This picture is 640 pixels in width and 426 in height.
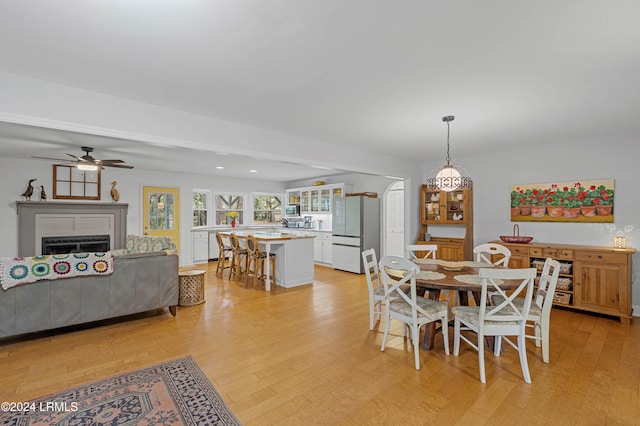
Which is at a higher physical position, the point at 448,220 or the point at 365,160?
the point at 365,160

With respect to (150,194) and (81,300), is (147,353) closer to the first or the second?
(81,300)

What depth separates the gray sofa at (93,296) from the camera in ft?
10.0

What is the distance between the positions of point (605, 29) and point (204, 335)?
412cm

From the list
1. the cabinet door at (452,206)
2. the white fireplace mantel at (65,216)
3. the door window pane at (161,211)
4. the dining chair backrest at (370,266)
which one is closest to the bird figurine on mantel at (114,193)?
the white fireplace mantel at (65,216)

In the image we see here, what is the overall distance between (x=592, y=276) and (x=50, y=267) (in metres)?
6.43

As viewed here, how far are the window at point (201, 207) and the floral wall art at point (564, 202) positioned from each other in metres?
7.08

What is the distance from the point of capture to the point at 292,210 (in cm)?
902

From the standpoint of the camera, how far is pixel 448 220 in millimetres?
5562

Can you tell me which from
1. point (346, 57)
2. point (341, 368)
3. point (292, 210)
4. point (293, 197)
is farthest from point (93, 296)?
point (293, 197)

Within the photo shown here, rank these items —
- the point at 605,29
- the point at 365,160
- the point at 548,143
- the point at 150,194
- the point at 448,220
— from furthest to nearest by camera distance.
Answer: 1. the point at 150,194
2. the point at 448,220
3. the point at 365,160
4. the point at 548,143
5. the point at 605,29

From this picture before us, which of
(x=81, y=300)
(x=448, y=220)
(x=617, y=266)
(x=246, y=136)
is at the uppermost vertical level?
(x=246, y=136)

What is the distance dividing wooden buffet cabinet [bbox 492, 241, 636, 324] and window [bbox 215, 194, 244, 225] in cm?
700

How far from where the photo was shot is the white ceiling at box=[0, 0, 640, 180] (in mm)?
1632

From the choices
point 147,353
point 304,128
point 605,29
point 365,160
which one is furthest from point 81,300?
point 605,29
